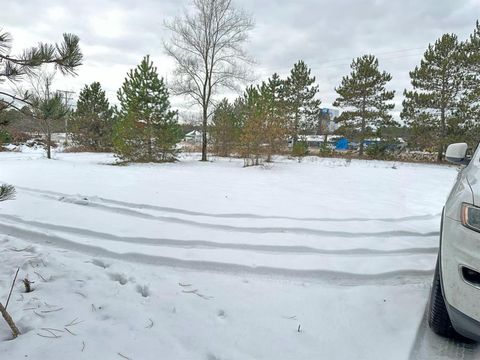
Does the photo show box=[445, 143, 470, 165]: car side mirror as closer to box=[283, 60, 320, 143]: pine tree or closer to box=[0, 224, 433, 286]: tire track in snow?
box=[0, 224, 433, 286]: tire track in snow

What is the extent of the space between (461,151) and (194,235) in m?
2.99

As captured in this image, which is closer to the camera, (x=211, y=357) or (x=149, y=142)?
(x=211, y=357)

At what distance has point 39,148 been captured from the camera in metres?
21.5

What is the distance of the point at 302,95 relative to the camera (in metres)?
23.9

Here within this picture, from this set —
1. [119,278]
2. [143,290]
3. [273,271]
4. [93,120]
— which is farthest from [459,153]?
[93,120]

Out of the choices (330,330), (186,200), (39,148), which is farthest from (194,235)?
(39,148)

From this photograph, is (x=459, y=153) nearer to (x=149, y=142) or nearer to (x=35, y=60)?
(x=35, y=60)

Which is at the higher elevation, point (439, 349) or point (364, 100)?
point (364, 100)

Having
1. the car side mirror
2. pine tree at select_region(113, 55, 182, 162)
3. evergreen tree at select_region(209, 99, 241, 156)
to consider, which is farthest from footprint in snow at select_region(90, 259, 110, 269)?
evergreen tree at select_region(209, 99, 241, 156)

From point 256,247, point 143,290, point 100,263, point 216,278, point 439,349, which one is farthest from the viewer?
point 256,247

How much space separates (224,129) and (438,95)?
1276 centimetres

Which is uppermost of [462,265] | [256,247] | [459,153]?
[459,153]

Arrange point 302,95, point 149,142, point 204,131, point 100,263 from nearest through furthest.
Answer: point 100,263, point 149,142, point 204,131, point 302,95

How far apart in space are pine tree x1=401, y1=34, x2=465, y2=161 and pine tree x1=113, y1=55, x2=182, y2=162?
47.9 ft
